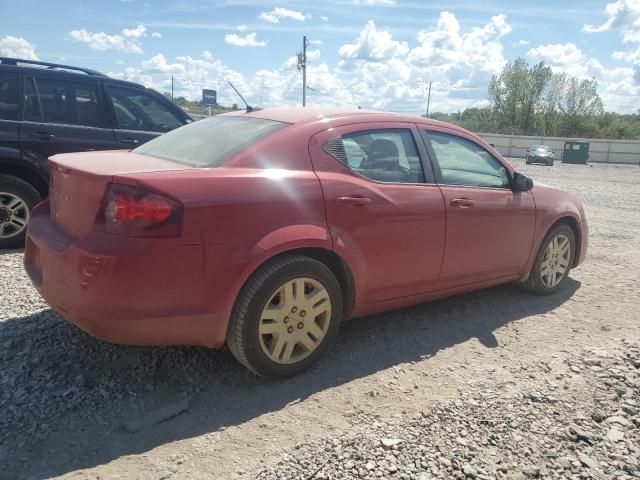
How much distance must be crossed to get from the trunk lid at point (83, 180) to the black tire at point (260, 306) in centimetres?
77

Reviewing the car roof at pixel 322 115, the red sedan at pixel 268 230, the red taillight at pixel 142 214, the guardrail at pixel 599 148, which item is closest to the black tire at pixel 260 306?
the red sedan at pixel 268 230

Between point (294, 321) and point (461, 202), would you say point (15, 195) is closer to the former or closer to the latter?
point (294, 321)

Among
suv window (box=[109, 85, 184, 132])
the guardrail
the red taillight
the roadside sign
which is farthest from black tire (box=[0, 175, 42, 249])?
the guardrail

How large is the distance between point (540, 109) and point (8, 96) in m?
74.5

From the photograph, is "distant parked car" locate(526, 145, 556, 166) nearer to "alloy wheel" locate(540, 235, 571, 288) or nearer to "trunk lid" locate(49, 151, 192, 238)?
"alloy wheel" locate(540, 235, 571, 288)

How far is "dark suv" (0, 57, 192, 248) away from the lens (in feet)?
17.3

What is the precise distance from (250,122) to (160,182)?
3.56ft

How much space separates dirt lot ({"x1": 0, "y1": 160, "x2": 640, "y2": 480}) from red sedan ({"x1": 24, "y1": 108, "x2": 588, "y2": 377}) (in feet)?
1.11

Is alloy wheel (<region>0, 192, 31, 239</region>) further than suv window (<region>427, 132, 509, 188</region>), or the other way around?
alloy wheel (<region>0, 192, 31, 239</region>)

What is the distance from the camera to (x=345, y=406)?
9.32ft

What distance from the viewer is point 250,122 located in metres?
3.47

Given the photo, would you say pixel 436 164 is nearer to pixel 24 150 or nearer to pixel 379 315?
pixel 379 315

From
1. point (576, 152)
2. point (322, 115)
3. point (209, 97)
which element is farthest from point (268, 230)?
point (576, 152)

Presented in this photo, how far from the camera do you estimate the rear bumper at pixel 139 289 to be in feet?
8.18
